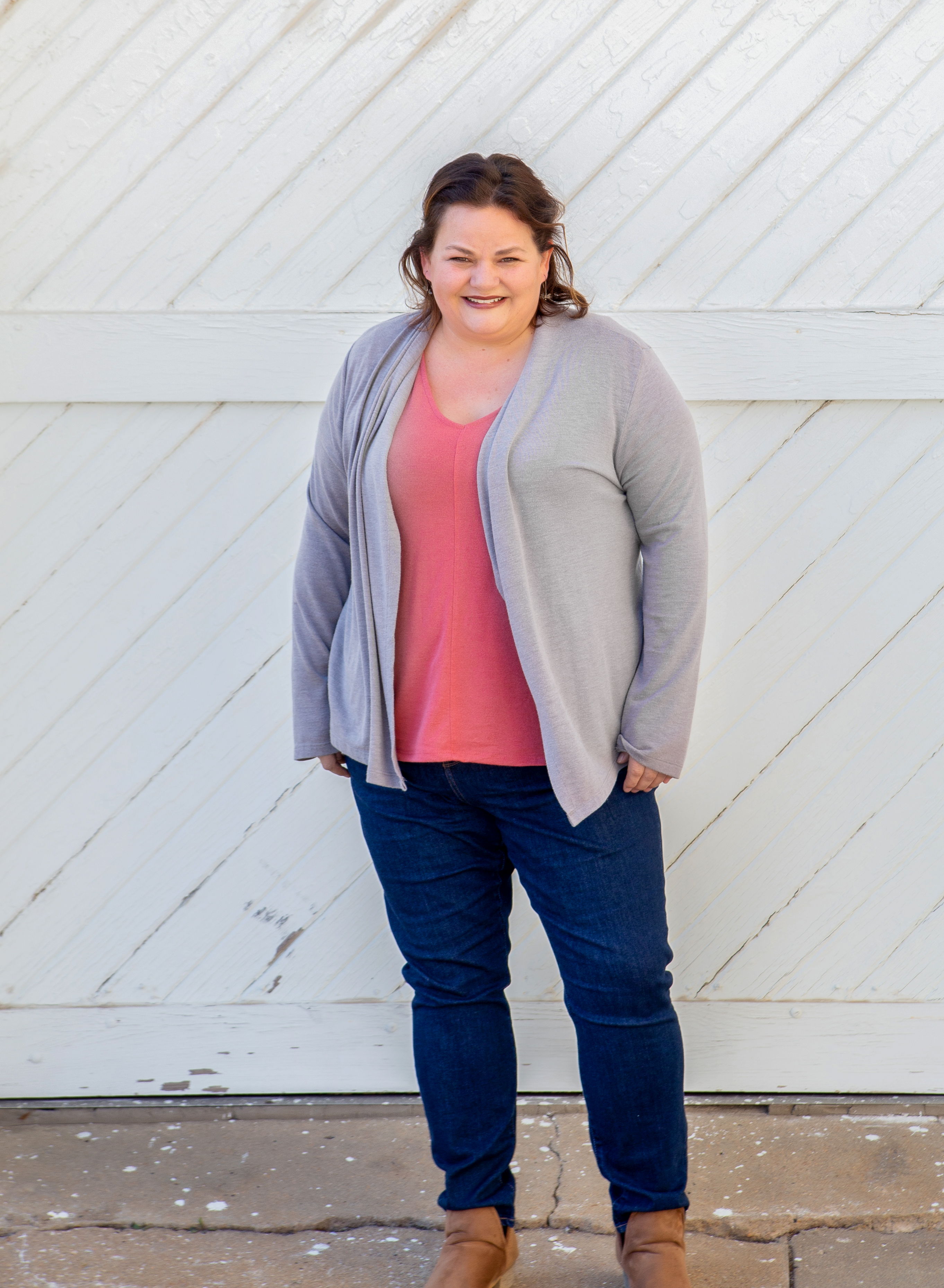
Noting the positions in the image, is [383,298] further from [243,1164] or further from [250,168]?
[243,1164]

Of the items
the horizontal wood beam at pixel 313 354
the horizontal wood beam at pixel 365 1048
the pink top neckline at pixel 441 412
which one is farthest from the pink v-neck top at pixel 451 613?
the horizontal wood beam at pixel 365 1048

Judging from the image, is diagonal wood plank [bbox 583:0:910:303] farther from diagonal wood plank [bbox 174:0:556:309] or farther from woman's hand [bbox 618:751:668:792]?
woman's hand [bbox 618:751:668:792]

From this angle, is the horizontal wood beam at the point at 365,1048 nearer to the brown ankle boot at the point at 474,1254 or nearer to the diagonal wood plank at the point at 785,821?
the diagonal wood plank at the point at 785,821

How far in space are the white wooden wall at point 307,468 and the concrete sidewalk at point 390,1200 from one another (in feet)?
0.36

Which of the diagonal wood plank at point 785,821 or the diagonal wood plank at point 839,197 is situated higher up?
the diagonal wood plank at point 839,197

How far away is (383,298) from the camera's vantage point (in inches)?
92.7

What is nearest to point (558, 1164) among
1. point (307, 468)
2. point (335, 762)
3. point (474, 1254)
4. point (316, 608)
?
point (474, 1254)

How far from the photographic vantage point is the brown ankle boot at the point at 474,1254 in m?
1.88

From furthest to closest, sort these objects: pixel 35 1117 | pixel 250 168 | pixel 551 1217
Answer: pixel 35 1117 < pixel 250 168 < pixel 551 1217

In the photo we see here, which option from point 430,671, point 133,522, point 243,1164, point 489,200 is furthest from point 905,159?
point 243,1164

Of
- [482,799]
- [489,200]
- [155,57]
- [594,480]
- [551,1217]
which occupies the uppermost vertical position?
[155,57]

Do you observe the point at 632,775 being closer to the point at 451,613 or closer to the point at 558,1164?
the point at 451,613

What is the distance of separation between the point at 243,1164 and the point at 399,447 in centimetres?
159

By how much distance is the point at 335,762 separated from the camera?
6.65ft
